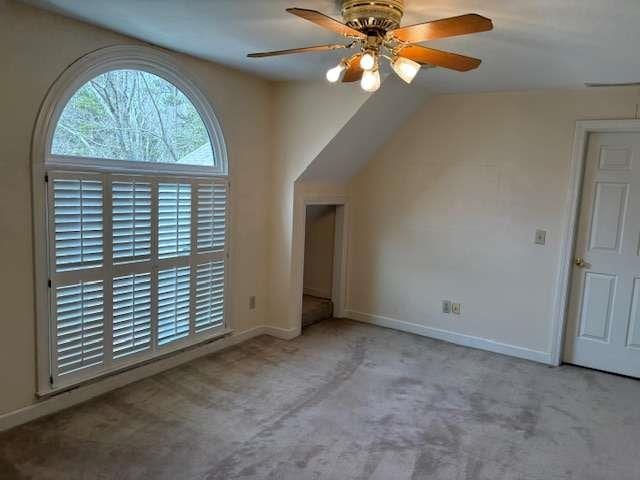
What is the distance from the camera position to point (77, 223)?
2.77 metres

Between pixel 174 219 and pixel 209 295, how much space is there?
74cm

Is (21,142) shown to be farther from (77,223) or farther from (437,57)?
(437,57)

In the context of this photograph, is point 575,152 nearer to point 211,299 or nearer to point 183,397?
point 211,299

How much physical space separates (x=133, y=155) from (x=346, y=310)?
281cm

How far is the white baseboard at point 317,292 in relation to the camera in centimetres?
520

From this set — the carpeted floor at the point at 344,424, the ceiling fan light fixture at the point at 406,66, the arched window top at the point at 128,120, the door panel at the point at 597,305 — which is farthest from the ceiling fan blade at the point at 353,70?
the door panel at the point at 597,305

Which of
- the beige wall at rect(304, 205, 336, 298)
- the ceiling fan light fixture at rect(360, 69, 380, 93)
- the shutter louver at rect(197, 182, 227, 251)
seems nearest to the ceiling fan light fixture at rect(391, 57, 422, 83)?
the ceiling fan light fixture at rect(360, 69, 380, 93)

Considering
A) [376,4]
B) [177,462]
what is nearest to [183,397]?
[177,462]

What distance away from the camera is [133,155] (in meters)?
3.13

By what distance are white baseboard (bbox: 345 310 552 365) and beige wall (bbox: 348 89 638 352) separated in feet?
0.16

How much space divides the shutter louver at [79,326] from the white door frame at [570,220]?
11.6 feet

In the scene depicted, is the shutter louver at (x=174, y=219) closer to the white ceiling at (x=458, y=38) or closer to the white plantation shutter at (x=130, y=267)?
the white plantation shutter at (x=130, y=267)

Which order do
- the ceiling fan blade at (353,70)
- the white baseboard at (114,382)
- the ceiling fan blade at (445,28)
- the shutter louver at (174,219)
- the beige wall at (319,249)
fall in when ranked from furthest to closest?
the beige wall at (319,249)
the shutter louver at (174,219)
the white baseboard at (114,382)
the ceiling fan blade at (353,70)
the ceiling fan blade at (445,28)

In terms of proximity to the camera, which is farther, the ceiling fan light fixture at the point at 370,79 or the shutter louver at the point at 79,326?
the shutter louver at the point at 79,326
